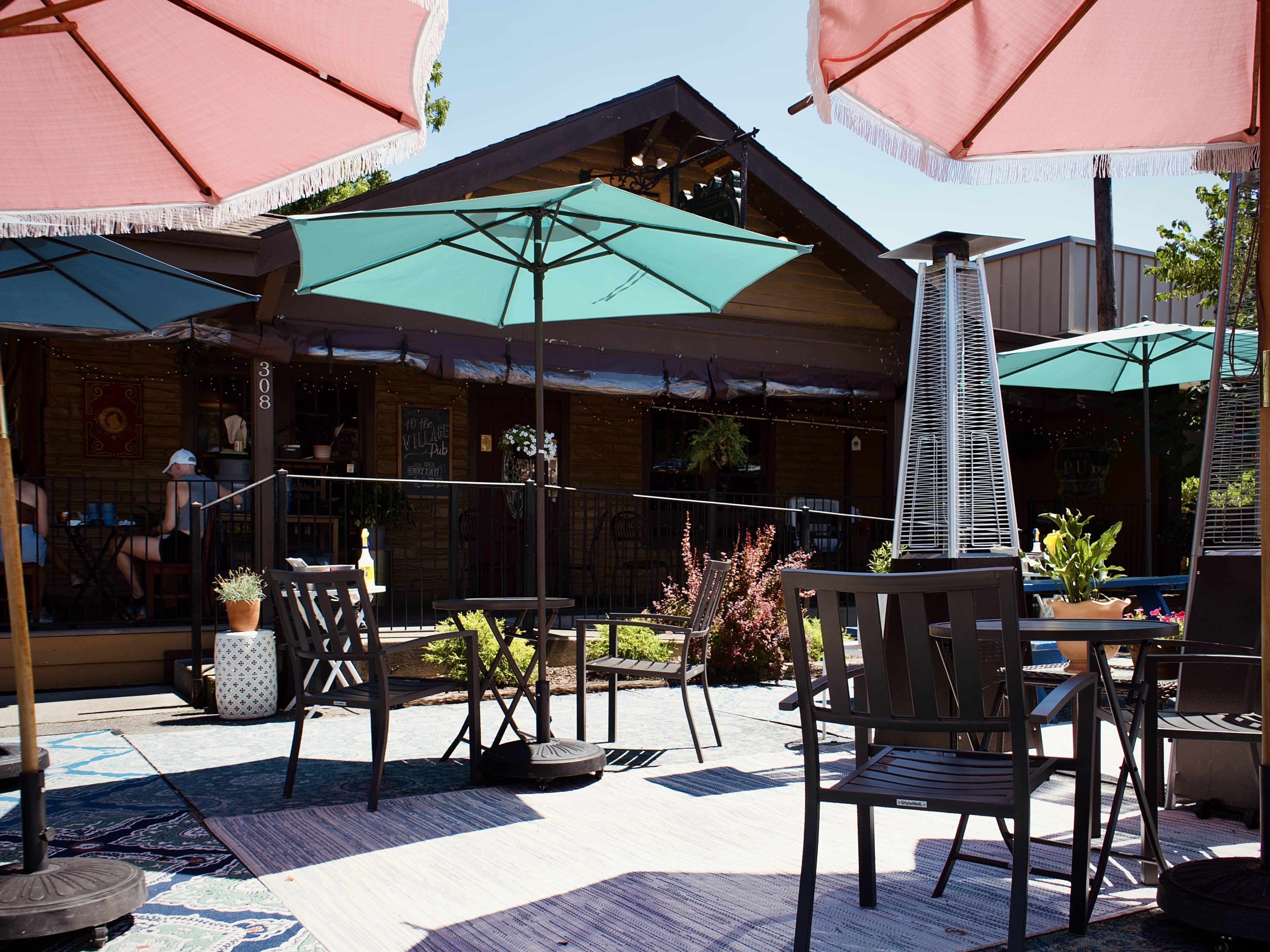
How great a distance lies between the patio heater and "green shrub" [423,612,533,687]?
2.72 metres

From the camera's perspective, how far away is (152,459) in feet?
29.5

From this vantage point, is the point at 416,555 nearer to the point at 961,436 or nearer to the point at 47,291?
the point at 47,291

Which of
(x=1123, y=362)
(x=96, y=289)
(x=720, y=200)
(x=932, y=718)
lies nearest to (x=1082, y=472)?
(x=1123, y=362)

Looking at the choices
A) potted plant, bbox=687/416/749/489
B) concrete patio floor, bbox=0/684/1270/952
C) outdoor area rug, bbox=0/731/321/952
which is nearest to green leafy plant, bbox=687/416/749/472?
potted plant, bbox=687/416/749/489

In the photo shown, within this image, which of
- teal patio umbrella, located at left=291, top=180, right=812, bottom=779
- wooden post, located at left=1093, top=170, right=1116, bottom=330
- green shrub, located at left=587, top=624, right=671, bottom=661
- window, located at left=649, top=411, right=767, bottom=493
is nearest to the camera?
teal patio umbrella, located at left=291, top=180, right=812, bottom=779

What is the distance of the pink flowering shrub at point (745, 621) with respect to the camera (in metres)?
7.11

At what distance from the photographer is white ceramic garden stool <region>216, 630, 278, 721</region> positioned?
5.81m

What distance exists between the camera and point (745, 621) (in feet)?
23.3

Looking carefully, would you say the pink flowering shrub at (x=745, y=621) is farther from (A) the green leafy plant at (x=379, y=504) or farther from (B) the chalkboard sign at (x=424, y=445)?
(B) the chalkboard sign at (x=424, y=445)

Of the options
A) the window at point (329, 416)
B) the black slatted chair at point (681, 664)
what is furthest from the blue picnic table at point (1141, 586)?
the window at point (329, 416)

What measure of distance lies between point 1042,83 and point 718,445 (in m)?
7.62

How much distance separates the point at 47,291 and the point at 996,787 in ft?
17.8

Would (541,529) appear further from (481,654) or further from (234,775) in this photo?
(481,654)

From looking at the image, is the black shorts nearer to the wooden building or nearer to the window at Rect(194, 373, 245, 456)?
the wooden building
